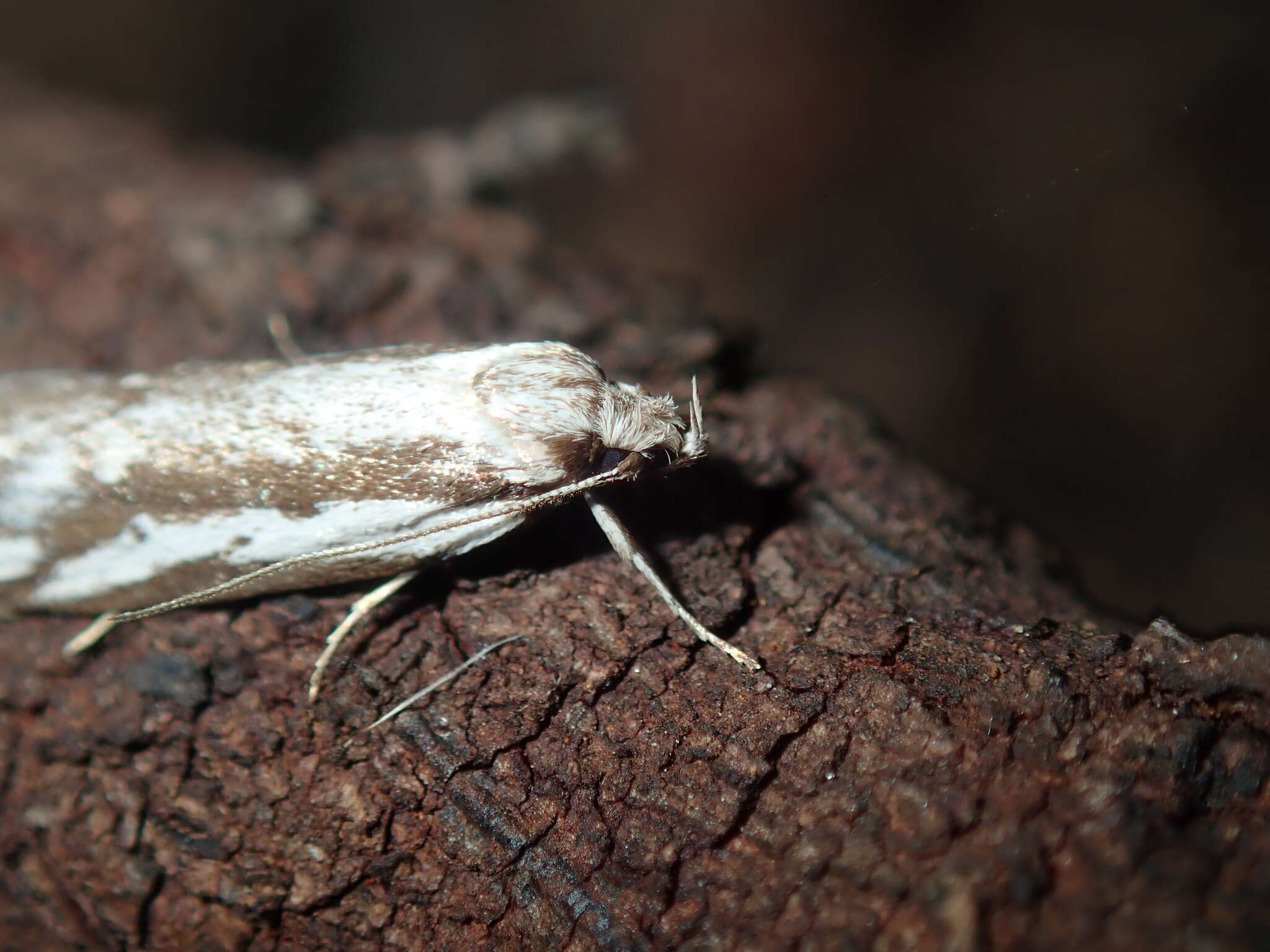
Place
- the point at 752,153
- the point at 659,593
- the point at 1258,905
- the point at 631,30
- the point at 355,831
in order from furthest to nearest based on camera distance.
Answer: the point at 631,30, the point at 752,153, the point at 659,593, the point at 355,831, the point at 1258,905

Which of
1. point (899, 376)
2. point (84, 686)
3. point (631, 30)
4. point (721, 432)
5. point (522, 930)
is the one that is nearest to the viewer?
point (522, 930)

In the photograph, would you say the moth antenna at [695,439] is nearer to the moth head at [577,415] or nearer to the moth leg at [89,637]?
the moth head at [577,415]

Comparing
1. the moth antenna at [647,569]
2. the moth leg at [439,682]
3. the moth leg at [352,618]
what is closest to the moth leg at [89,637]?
the moth leg at [352,618]

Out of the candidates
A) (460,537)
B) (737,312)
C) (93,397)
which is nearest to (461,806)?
(460,537)

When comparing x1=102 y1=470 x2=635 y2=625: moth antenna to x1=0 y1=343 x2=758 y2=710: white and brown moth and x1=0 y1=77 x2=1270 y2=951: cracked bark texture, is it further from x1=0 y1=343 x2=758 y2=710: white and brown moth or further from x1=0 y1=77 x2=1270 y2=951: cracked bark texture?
x1=0 y1=77 x2=1270 y2=951: cracked bark texture

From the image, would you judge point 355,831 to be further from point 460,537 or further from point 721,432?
point 721,432

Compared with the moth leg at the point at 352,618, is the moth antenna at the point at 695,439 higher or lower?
higher

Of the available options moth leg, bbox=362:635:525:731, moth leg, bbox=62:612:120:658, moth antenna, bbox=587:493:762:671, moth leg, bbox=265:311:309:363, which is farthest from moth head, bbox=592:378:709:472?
moth leg, bbox=62:612:120:658
